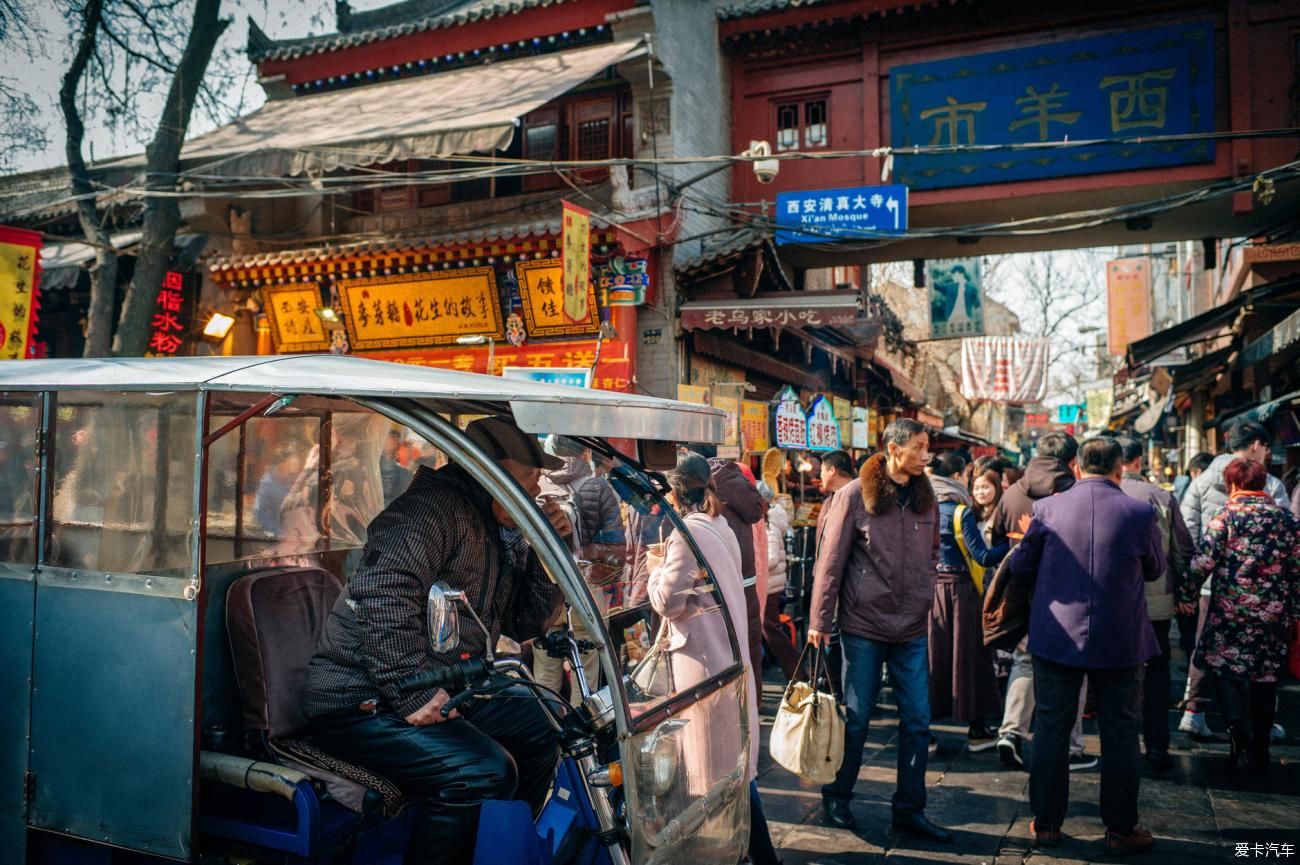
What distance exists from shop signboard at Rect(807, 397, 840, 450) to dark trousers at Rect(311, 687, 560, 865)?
1029 cm

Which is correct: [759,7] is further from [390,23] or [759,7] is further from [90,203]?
[90,203]

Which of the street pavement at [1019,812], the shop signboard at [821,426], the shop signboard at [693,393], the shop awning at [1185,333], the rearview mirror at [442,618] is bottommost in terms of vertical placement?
the street pavement at [1019,812]

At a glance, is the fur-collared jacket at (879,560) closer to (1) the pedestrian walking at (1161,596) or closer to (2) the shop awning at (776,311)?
(1) the pedestrian walking at (1161,596)

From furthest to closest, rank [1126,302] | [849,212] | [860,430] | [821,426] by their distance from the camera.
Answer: [1126,302] → [860,430] → [821,426] → [849,212]

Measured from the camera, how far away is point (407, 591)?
3.15 m

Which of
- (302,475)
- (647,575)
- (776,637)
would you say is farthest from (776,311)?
(647,575)

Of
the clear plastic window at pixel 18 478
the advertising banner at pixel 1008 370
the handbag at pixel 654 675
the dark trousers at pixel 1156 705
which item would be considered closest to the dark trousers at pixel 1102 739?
the dark trousers at pixel 1156 705

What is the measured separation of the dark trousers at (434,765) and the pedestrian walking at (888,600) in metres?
2.27

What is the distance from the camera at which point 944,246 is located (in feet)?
46.4

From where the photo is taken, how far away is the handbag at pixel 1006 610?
4930 millimetres

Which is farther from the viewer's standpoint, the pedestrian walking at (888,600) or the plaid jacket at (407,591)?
the pedestrian walking at (888,600)

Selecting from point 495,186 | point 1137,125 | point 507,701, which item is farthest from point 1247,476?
point 495,186

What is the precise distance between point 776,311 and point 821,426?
2816mm

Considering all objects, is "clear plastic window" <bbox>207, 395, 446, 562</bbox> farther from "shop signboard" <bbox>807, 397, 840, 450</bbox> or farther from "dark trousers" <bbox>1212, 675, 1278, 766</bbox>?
"shop signboard" <bbox>807, 397, 840, 450</bbox>
